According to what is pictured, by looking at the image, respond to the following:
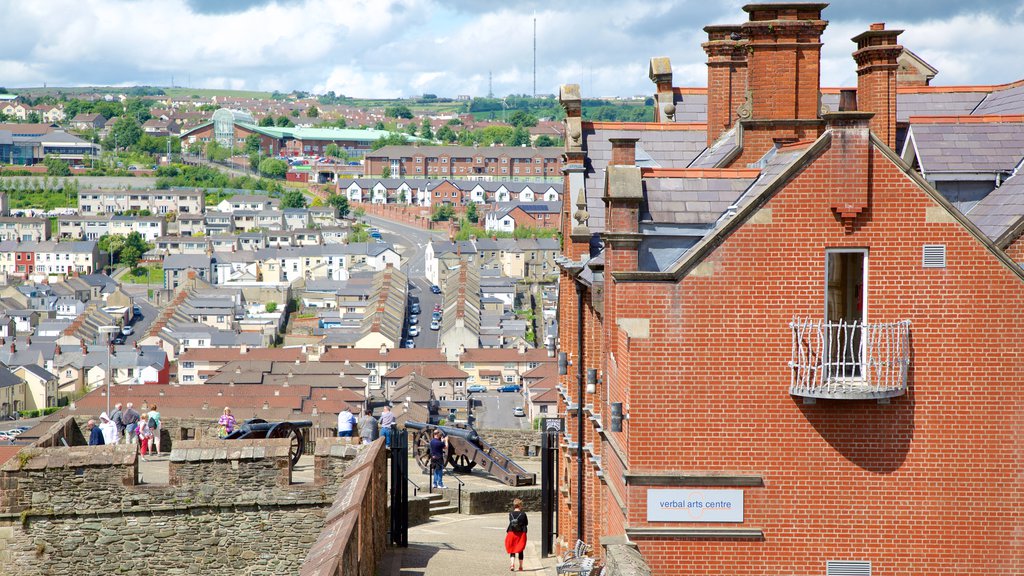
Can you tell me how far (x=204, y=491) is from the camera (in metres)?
16.8

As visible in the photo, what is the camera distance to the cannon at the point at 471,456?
26438 millimetres

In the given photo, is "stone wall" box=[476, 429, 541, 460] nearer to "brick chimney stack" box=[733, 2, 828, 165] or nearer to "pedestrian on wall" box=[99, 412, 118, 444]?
"pedestrian on wall" box=[99, 412, 118, 444]

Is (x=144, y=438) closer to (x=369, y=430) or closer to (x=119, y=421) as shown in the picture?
(x=119, y=421)

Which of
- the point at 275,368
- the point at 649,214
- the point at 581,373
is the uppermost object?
the point at 649,214

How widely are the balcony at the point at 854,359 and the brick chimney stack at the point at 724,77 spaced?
737 cm

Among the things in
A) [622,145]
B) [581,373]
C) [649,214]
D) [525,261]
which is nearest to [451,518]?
[581,373]

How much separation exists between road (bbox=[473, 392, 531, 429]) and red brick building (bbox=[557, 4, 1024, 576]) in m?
83.4

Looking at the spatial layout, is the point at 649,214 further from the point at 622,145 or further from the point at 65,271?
the point at 65,271

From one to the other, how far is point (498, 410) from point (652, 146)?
90.0 meters

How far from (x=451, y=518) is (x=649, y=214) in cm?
1241

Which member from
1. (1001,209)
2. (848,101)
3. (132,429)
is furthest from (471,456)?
(848,101)

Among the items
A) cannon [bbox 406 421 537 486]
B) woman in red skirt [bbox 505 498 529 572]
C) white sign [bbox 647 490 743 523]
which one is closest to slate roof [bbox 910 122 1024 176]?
white sign [bbox 647 490 743 523]

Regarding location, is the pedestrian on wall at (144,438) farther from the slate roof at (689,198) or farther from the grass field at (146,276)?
the grass field at (146,276)

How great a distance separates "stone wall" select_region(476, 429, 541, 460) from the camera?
30391mm
